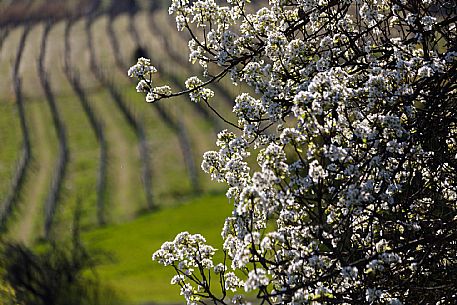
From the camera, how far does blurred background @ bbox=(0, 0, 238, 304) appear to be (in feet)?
75.7

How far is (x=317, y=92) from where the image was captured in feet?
12.8

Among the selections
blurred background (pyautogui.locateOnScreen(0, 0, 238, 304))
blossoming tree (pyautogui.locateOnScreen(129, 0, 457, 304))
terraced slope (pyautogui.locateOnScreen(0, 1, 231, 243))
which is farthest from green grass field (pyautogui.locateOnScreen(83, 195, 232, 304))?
blossoming tree (pyautogui.locateOnScreen(129, 0, 457, 304))

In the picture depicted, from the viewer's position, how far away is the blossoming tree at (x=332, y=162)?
413 cm

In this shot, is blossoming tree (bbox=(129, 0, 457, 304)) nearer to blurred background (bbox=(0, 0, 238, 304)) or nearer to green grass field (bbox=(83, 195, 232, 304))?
blurred background (bbox=(0, 0, 238, 304))

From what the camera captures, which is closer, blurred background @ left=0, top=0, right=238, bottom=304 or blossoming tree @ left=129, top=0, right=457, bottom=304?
blossoming tree @ left=129, top=0, right=457, bottom=304

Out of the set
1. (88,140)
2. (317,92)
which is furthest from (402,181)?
(88,140)

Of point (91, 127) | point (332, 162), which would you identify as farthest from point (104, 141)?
point (332, 162)

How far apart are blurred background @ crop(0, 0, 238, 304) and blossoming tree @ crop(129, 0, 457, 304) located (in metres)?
11.6

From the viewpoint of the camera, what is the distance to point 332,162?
15.4 feet

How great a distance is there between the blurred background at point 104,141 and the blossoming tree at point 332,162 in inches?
456

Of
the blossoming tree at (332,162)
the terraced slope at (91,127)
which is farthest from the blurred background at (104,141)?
the blossoming tree at (332,162)

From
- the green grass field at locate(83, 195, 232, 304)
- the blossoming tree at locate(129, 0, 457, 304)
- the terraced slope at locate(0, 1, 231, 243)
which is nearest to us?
the blossoming tree at locate(129, 0, 457, 304)

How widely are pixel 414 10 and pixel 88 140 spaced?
25250mm

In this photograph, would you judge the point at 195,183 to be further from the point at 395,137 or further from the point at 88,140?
the point at 395,137
